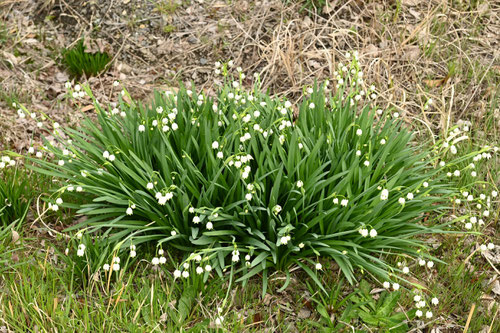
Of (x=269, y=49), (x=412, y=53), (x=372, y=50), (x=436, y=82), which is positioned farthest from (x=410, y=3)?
(x=269, y=49)

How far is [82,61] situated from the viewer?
472 centimetres

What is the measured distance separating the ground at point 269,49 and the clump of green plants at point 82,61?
0.28 ft

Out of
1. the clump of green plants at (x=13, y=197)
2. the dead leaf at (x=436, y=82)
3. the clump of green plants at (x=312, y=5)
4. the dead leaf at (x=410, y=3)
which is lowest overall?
the dead leaf at (x=436, y=82)

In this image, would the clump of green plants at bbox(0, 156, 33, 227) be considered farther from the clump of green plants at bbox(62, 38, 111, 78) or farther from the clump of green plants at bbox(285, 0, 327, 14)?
the clump of green plants at bbox(285, 0, 327, 14)

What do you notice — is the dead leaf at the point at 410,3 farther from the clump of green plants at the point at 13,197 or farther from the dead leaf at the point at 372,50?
the clump of green plants at the point at 13,197

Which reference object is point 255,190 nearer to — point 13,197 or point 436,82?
point 13,197

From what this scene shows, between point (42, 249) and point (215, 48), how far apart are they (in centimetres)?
257

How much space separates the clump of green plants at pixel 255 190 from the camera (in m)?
2.93

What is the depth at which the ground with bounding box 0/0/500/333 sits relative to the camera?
4461mm

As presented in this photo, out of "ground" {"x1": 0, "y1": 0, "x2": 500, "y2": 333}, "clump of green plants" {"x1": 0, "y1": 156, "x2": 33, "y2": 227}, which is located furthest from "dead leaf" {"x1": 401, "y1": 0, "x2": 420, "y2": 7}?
"clump of green plants" {"x1": 0, "y1": 156, "x2": 33, "y2": 227}

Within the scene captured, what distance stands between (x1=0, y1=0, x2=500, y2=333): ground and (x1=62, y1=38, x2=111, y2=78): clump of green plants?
0.08 m

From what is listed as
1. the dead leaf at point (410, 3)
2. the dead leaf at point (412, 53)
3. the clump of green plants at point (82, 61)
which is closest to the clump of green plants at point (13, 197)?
the clump of green plants at point (82, 61)

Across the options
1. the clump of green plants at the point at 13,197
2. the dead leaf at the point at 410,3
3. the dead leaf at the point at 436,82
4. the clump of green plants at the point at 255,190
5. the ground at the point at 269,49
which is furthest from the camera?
the dead leaf at the point at 410,3

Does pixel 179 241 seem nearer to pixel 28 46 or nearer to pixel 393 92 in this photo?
pixel 393 92
